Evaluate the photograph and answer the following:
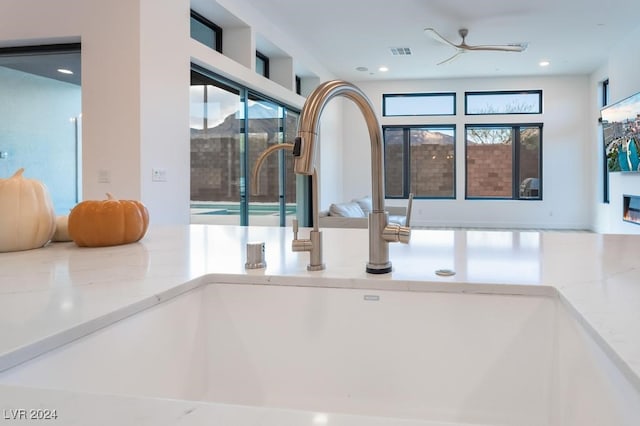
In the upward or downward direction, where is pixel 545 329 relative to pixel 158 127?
downward

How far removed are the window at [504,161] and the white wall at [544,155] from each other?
0.14 metres

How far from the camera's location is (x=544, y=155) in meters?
9.26

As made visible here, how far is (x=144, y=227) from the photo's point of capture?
1443mm

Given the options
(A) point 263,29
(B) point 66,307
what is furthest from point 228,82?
(B) point 66,307

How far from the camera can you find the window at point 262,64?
651cm

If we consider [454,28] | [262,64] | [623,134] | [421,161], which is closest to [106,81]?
[262,64]

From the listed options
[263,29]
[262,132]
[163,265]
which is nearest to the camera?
[163,265]

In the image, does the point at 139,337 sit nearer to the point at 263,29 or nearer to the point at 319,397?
the point at 319,397

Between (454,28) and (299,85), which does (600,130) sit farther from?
(299,85)

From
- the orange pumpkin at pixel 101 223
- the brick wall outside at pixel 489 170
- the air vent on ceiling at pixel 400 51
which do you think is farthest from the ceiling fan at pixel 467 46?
the orange pumpkin at pixel 101 223

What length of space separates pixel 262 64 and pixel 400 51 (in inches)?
90.3

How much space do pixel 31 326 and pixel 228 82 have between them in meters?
5.00

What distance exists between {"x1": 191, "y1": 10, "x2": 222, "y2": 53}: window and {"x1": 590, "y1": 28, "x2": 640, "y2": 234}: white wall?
5.58 metres

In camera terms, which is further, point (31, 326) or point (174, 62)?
point (174, 62)
